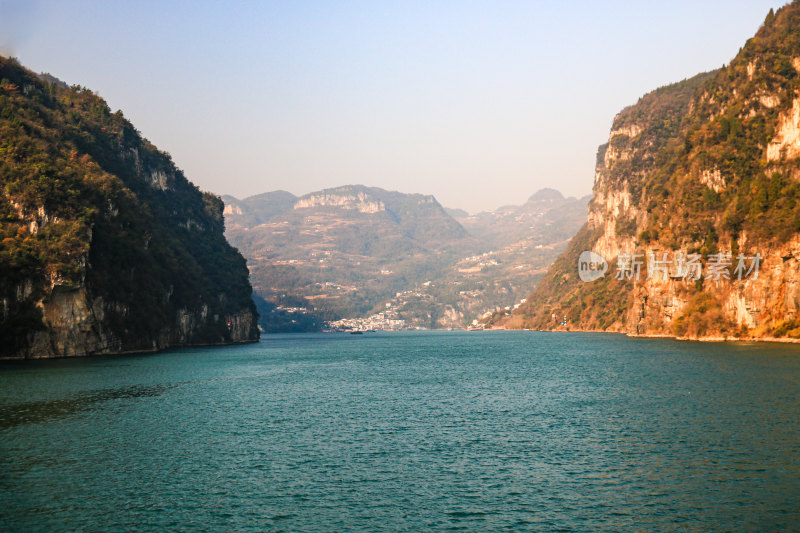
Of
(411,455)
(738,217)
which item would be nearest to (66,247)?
(411,455)

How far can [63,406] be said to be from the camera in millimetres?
63250

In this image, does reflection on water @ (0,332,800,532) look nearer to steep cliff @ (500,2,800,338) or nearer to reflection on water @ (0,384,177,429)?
reflection on water @ (0,384,177,429)

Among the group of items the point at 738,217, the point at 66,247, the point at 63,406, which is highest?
the point at 738,217

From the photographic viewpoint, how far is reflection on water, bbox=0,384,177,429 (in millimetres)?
55737

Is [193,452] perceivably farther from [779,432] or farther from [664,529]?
[779,432]

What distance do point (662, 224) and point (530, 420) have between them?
143984 millimetres

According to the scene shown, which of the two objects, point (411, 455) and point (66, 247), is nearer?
point (411, 455)

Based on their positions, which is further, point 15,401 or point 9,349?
point 9,349

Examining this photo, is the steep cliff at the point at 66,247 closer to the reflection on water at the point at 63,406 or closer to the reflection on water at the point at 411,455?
the reflection on water at the point at 411,455

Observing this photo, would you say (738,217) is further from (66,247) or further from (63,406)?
(66,247)

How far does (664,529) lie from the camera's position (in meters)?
27.5

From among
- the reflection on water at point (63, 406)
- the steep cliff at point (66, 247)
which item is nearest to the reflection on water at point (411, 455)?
the reflection on water at point (63, 406)

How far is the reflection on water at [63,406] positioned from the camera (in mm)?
55737

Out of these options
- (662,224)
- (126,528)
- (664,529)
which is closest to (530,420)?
(664,529)
